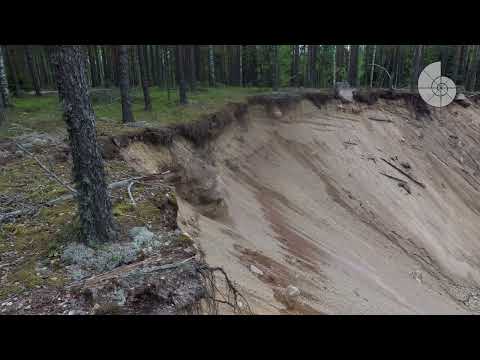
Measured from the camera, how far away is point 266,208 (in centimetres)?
1061

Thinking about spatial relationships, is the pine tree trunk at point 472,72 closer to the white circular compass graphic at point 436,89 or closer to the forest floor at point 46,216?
the white circular compass graphic at point 436,89

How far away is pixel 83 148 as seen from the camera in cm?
425

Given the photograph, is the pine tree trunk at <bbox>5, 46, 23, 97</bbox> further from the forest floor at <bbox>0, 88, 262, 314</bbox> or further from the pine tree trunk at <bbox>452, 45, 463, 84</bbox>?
the pine tree trunk at <bbox>452, 45, 463, 84</bbox>

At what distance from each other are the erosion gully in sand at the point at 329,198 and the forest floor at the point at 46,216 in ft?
2.59

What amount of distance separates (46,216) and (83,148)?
1.82 meters

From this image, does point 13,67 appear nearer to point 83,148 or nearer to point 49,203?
point 49,203

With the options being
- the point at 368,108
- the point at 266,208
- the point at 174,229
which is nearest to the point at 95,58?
the point at 368,108

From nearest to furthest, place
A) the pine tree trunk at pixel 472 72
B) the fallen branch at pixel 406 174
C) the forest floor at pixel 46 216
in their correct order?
1. the forest floor at pixel 46 216
2. the fallen branch at pixel 406 174
3. the pine tree trunk at pixel 472 72

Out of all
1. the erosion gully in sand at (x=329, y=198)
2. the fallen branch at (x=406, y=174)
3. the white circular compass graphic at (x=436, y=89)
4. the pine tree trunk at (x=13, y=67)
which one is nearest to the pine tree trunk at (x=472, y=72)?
the white circular compass graphic at (x=436, y=89)

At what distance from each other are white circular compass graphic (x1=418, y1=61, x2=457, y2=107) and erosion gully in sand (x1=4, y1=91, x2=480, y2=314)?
1.44m

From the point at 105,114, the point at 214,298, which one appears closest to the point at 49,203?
the point at 214,298

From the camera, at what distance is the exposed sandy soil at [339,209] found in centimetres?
704

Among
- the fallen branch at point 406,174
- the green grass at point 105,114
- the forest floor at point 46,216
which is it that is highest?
the green grass at point 105,114
